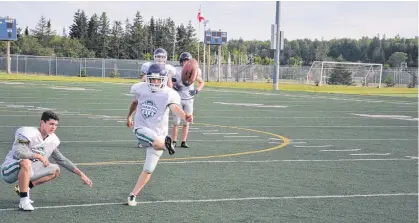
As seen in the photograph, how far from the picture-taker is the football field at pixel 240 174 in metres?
7.11

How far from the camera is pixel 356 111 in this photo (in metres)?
22.5

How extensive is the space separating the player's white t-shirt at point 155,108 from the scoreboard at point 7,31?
4939 cm

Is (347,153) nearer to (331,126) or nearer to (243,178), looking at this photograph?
(243,178)

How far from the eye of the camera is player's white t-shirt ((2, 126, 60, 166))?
684cm

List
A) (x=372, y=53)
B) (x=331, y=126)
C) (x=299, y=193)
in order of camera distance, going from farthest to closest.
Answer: (x=372, y=53), (x=331, y=126), (x=299, y=193)

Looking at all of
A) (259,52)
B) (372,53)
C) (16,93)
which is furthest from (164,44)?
(16,93)

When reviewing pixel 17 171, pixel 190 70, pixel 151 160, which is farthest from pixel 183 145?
pixel 17 171

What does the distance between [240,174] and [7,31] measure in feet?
159

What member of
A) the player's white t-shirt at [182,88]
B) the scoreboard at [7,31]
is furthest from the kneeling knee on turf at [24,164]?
the scoreboard at [7,31]

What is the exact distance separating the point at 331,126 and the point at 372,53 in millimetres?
131925

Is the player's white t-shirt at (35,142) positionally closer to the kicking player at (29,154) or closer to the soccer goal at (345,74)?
the kicking player at (29,154)

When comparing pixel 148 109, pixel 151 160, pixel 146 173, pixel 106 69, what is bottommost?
pixel 146 173

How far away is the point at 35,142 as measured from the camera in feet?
22.6

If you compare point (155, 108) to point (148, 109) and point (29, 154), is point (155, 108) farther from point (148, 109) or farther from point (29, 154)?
point (29, 154)
